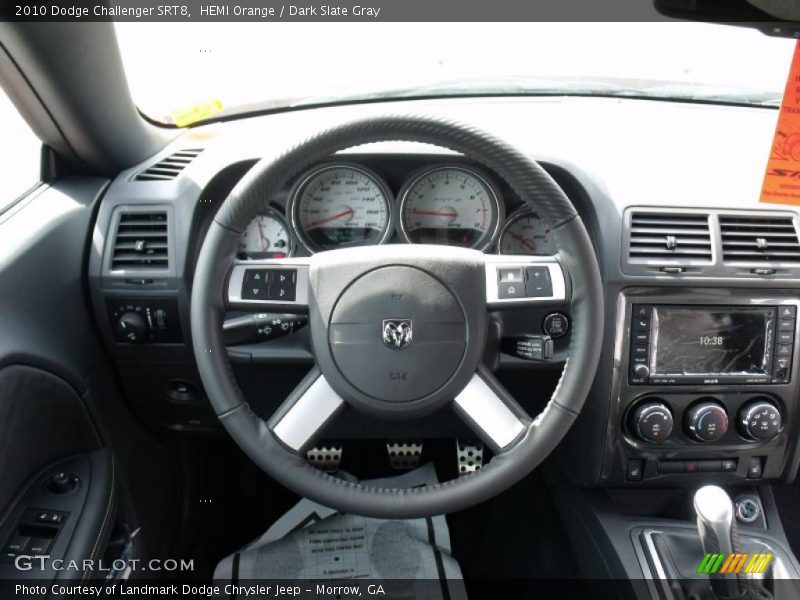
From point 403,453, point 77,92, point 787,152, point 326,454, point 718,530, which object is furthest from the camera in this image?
point 403,453

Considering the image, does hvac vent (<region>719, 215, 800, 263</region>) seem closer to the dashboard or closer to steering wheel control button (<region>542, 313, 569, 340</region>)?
the dashboard

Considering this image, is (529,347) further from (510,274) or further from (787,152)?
(787,152)

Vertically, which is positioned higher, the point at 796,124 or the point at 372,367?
the point at 796,124

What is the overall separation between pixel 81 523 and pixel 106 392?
0.37 metres

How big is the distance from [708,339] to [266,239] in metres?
1.10

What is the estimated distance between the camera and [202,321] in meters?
1.33

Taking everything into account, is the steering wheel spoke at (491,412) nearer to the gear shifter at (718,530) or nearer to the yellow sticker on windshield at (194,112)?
the gear shifter at (718,530)

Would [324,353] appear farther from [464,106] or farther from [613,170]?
[464,106]

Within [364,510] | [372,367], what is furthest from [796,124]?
[364,510]

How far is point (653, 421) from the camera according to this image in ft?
5.59

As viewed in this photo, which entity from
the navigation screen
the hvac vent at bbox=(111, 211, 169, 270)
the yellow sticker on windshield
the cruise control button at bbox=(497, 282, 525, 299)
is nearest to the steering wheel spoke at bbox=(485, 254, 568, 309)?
the cruise control button at bbox=(497, 282, 525, 299)

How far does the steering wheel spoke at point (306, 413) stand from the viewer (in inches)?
54.6

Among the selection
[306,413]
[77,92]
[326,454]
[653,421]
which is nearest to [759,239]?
[653,421]

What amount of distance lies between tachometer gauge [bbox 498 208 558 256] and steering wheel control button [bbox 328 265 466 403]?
0.43 metres
